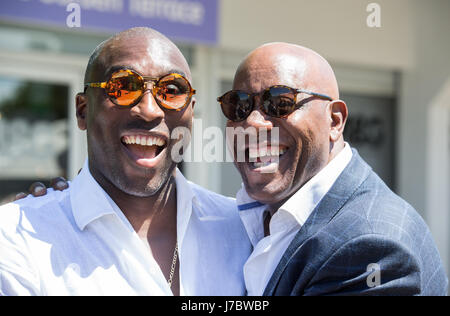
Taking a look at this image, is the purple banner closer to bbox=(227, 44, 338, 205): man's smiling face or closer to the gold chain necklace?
bbox=(227, 44, 338, 205): man's smiling face

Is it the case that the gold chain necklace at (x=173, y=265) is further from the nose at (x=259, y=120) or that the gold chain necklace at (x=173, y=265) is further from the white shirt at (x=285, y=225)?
the nose at (x=259, y=120)

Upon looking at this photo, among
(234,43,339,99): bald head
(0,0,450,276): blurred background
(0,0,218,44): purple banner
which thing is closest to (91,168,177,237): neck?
(234,43,339,99): bald head

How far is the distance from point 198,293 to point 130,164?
59cm

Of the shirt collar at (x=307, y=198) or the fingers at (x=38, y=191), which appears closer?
the shirt collar at (x=307, y=198)

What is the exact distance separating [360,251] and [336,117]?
0.69 meters

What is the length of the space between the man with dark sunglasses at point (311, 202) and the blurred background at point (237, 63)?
2.70m

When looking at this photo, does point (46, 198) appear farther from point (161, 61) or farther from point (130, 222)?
point (161, 61)

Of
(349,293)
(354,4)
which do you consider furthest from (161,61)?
(354,4)

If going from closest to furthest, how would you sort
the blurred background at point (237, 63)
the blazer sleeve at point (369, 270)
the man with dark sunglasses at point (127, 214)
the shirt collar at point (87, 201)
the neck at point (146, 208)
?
the blazer sleeve at point (369, 270) < the man with dark sunglasses at point (127, 214) < the shirt collar at point (87, 201) < the neck at point (146, 208) < the blurred background at point (237, 63)

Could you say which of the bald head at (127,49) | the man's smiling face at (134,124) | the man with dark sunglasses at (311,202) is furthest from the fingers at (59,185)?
the man with dark sunglasses at (311,202)

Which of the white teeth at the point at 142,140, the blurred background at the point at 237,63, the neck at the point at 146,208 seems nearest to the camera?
the white teeth at the point at 142,140

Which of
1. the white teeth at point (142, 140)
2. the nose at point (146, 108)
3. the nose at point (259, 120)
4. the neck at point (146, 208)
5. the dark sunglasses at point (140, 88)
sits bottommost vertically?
the neck at point (146, 208)

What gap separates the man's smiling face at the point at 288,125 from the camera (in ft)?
7.06

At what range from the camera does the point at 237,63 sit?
6.00 metres
